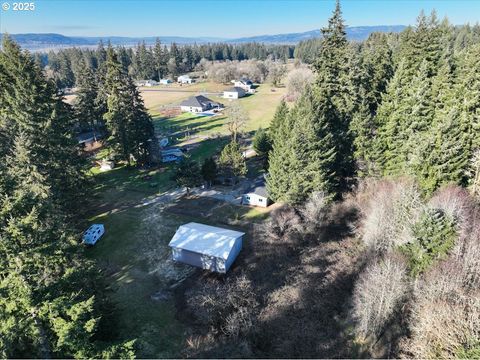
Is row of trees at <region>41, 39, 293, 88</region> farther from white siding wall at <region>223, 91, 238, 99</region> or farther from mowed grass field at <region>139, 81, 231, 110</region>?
white siding wall at <region>223, 91, 238, 99</region>

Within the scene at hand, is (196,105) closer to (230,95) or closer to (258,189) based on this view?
(230,95)

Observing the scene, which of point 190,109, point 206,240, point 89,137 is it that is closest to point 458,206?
point 206,240

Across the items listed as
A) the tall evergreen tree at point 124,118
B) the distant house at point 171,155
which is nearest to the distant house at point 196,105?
the distant house at point 171,155

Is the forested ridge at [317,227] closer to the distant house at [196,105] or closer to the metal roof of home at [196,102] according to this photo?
the distant house at [196,105]

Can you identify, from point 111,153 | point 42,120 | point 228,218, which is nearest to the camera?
point 42,120

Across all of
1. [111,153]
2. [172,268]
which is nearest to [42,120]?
[111,153]

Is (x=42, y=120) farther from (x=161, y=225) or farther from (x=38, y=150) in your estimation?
(x=161, y=225)
